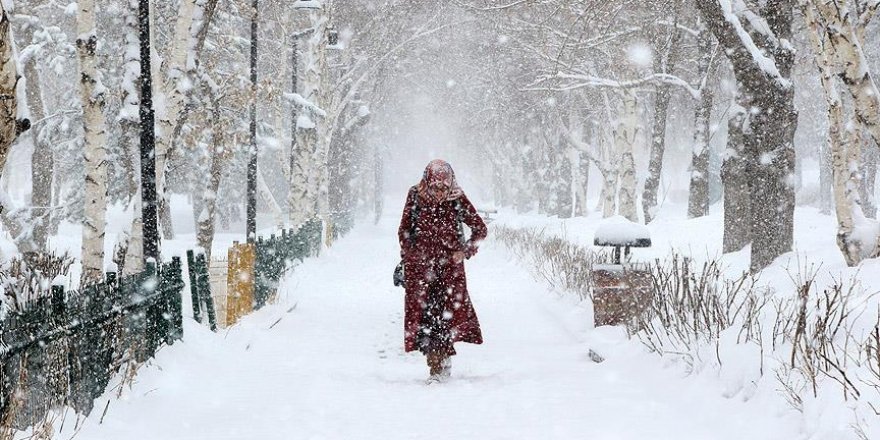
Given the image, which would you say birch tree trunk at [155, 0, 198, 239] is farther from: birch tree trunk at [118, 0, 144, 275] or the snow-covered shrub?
the snow-covered shrub

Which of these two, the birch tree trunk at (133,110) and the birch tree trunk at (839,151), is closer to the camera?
the birch tree trunk at (839,151)

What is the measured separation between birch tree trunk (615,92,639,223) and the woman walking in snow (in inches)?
592

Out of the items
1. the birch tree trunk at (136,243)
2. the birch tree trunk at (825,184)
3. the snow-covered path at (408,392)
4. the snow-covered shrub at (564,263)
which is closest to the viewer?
the snow-covered path at (408,392)

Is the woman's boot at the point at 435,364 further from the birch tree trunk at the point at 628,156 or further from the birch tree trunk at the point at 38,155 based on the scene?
the birch tree trunk at the point at 628,156

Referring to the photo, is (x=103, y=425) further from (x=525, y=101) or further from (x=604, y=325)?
(x=525, y=101)

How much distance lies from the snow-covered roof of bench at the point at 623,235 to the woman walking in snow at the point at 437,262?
1.86 metres

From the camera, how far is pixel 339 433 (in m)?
4.74

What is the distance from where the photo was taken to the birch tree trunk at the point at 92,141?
8656 millimetres

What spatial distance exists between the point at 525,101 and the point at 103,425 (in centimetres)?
2486

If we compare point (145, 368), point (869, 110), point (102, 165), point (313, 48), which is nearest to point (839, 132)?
point (869, 110)

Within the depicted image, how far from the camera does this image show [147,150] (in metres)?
7.98

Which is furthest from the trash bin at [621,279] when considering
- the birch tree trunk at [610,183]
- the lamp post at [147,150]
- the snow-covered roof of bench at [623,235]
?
the birch tree trunk at [610,183]

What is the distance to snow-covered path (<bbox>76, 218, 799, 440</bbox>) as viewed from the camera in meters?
4.66

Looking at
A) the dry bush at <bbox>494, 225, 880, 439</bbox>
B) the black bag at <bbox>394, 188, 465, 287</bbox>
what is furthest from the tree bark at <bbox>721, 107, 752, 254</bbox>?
the black bag at <bbox>394, 188, 465, 287</bbox>
